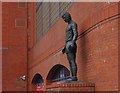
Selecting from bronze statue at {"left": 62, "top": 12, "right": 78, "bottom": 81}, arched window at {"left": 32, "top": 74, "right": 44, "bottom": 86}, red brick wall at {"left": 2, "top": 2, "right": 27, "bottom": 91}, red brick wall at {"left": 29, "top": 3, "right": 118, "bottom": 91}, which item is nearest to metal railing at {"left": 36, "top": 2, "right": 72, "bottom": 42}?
arched window at {"left": 32, "top": 74, "right": 44, "bottom": 86}

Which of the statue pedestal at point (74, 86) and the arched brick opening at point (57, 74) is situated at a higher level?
the arched brick opening at point (57, 74)

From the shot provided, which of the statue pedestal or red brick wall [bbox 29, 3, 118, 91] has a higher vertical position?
red brick wall [bbox 29, 3, 118, 91]

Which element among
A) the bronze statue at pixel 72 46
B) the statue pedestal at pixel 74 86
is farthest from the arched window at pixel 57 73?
the statue pedestal at pixel 74 86

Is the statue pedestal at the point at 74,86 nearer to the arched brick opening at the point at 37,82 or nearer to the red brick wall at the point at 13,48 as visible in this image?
the arched brick opening at the point at 37,82

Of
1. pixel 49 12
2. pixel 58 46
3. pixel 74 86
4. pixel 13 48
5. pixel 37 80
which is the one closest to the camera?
pixel 74 86

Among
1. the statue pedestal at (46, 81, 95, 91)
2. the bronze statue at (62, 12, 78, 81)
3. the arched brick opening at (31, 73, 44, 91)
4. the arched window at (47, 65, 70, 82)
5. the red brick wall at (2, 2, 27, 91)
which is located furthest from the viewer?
the red brick wall at (2, 2, 27, 91)

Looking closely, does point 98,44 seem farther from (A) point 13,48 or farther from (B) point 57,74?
(A) point 13,48

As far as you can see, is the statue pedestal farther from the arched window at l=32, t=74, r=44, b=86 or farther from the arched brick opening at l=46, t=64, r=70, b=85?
the arched window at l=32, t=74, r=44, b=86

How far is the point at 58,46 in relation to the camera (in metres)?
16.3

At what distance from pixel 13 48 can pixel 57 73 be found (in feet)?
43.0

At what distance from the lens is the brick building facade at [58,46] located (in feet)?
29.8

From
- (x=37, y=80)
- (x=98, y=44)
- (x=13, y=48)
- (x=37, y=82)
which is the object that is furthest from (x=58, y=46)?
(x=13, y=48)

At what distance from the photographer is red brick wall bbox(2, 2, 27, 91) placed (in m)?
31.1

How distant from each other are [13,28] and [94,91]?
2298 centimetres
